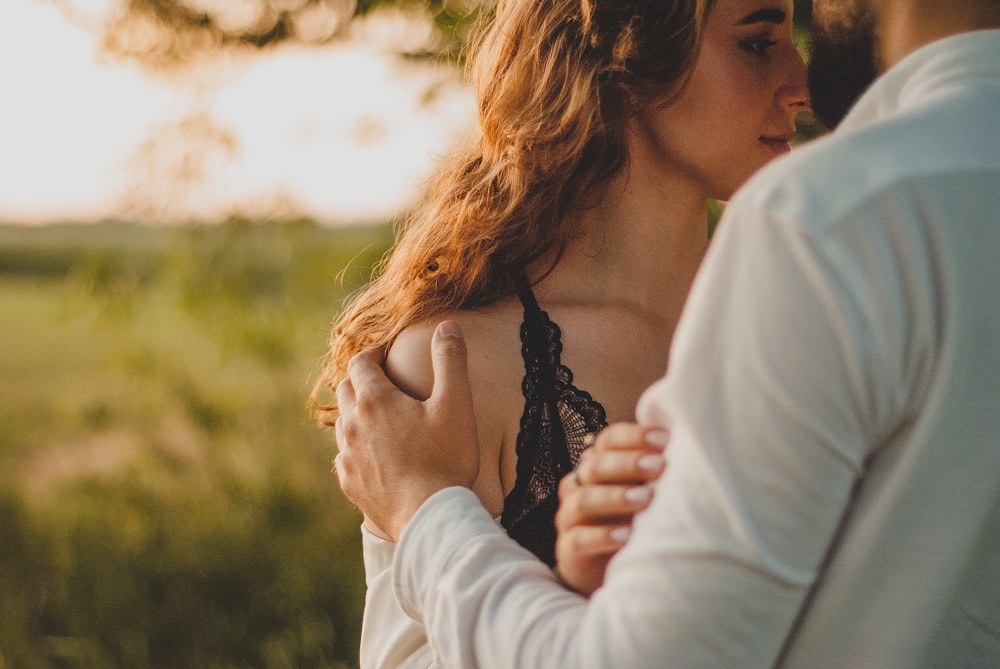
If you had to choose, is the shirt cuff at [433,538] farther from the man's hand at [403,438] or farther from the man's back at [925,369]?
the man's back at [925,369]

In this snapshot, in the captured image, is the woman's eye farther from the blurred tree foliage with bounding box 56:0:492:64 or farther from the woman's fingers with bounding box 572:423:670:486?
the blurred tree foliage with bounding box 56:0:492:64

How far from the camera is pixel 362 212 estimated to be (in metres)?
3.66

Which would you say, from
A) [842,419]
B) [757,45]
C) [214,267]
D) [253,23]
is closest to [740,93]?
[757,45]

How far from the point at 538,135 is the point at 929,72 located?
1.05 m

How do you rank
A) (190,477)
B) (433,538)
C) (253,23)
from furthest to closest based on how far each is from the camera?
1. (190,477)
2. (253,23)
3. (433,538)

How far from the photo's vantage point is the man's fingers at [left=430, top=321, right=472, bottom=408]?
1.41 meters

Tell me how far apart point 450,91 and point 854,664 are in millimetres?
2507

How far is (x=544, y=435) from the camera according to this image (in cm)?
161

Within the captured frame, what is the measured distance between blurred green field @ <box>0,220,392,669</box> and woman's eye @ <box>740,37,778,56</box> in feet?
5.50

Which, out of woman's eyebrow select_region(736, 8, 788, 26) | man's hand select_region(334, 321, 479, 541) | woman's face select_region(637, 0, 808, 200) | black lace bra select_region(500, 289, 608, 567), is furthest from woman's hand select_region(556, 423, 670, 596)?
woman's eyebrow select_region(736, 8, 788, 26)

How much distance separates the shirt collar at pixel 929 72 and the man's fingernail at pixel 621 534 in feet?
1.32

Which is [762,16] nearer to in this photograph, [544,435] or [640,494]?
[544,435]

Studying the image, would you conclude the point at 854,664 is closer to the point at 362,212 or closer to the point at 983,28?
the point at 983,28

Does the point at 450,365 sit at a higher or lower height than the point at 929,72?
lower
